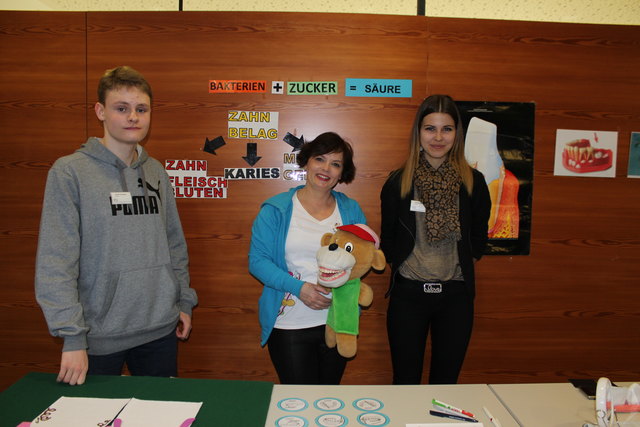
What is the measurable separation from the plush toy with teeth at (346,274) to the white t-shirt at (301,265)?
0.23 ft

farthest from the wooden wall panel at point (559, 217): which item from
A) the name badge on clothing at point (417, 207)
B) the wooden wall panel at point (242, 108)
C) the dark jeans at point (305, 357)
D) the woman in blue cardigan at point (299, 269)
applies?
the dark jeans at point (305, 357)

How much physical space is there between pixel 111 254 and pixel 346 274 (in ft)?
2.76

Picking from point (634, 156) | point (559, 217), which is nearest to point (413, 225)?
point (559, 217)

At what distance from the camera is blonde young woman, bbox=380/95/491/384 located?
1756mm

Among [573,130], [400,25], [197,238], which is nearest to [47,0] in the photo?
[197,238]

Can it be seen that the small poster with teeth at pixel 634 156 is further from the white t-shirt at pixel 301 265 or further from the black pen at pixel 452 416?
the black pen at pixel 452 416

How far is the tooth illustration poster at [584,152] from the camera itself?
7.53ft

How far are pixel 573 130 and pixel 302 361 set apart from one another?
2.03 metres

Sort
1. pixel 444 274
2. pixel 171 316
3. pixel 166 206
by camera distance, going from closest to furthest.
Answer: pixel 171 316 < pixel 166 206 < pixel 444 274

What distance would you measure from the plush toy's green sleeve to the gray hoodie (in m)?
0.62

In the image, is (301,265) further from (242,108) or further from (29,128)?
(29,128)

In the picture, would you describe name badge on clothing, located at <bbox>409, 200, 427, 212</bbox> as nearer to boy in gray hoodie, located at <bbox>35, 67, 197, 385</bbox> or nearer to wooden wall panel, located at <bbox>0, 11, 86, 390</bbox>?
boy in gray hoodie, located at <bbox>35, 67, 197, 385</bbox>

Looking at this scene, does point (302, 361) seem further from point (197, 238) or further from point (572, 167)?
point (572, 167)

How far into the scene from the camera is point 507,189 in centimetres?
229
